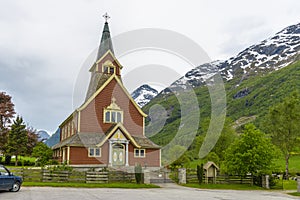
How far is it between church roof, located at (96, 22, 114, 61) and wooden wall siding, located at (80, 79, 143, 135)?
4967mm

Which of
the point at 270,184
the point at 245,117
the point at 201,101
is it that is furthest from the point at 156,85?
the point at 201,101

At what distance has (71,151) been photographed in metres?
35.0

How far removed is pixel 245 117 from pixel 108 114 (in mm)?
115408

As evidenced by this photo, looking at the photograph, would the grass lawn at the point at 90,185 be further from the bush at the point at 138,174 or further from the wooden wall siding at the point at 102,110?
the wooden wall siding at the point at 102,110

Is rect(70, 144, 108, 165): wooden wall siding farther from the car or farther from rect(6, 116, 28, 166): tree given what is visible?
rect(6, 116, 28, 166): tree

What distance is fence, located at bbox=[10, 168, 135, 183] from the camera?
2582 cm

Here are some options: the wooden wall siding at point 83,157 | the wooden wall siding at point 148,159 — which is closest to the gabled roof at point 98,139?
the wooden wall siding at point 83,157

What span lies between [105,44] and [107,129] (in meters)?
11.5

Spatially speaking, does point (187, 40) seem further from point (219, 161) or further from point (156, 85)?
point (219, 161)

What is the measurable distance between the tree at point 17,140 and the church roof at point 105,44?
52.0 feet

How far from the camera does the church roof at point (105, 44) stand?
43.5 m

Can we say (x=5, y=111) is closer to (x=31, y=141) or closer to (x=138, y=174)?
(x=31, y=141)

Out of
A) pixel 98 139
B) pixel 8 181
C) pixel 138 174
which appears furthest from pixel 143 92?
pixel 8 181

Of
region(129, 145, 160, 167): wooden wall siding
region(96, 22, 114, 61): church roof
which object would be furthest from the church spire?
region(129, 145, 160, 167): wooden wall siding
